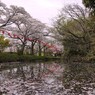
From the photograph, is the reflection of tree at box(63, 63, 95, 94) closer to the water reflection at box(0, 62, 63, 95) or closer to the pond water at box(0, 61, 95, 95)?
the pond water at box(0, 61, 95, 95)

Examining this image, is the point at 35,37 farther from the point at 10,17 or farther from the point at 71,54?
the point at 10,17

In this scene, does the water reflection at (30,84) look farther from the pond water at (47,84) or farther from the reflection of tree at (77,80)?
the reflection of tree at (77,80)

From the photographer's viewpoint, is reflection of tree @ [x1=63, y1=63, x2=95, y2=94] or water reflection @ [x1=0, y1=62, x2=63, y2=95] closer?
water reflection @ [x1=0, y1=62, x2=63, y2=95]

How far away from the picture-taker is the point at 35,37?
171 feet

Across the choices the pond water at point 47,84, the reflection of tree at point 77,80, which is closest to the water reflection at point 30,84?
the pond water at point 47,84

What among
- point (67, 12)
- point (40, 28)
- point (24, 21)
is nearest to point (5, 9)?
point (24, 21)

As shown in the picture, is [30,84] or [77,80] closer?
[30,84]

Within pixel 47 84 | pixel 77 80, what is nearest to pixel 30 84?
pixel 47 84

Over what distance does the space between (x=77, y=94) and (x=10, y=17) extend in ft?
98.9

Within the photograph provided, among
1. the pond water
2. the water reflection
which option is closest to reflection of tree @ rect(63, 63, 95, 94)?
the pond water

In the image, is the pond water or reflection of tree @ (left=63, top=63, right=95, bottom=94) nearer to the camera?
the pond water

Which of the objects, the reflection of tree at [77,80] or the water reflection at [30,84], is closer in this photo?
the water reflection at [30,84]

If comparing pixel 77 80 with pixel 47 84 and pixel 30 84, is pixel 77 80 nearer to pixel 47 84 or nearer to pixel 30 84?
pixel 47 84

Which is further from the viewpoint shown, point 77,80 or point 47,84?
point 77,80
